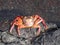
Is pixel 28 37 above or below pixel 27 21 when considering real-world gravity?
below

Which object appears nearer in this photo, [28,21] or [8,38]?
[8,38]

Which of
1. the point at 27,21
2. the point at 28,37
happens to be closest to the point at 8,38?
the point at 28,37

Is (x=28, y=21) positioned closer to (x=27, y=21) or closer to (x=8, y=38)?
(x=27, y=21)

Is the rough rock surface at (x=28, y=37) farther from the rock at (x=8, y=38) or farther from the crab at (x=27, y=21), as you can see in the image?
the crab at (x=27, y=21)

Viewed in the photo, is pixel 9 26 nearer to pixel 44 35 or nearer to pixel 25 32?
pixel 25 32

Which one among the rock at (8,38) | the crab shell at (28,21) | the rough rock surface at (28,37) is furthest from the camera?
the crab shell at (28,21)

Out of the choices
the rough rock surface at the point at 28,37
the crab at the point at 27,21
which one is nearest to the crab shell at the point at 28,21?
the crab at the point at 27,21

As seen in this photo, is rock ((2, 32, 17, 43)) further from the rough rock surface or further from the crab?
the crab

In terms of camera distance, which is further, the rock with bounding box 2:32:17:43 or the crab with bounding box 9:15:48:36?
the crab with bounding box 9:15:48:36

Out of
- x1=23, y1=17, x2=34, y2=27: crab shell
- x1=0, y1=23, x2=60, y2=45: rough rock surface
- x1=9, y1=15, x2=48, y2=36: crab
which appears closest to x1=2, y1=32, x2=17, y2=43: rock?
x1=0, y1=23, x2=60, y2=45: rough rock surface

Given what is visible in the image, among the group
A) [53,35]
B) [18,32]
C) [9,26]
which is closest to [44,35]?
[53,35]

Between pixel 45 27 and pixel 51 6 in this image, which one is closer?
pixel 45 27
